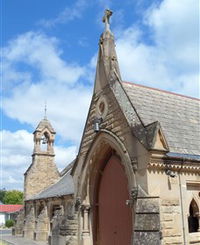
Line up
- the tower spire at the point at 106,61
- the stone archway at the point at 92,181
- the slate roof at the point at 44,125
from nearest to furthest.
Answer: the stone archway at the point at 92,181, the tower spire at the point at 106,61, the slate roof at the point at 44,125

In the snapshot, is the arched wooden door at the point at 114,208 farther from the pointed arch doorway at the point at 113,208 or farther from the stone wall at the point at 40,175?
the stone wall at the point at 40,175

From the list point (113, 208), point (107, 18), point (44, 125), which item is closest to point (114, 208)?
point (113, 208)

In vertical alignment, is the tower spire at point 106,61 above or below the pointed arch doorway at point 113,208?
above

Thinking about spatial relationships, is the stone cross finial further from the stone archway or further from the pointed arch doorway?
the pointed arch doorway

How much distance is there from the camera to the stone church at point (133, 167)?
367 inches

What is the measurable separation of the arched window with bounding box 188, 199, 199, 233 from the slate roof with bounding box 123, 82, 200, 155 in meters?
1.74

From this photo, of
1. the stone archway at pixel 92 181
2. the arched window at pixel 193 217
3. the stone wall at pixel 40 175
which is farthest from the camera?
the stone wall at pixel 40 175

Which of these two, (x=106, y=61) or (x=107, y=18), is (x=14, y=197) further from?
(x=106, y=61)

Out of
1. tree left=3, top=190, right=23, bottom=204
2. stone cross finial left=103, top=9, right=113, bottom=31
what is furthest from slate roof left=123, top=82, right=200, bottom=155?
tree left=3, top=190, right=23, bottom=204

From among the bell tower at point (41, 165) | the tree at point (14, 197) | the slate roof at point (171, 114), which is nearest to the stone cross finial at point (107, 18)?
the slate roof at point (171, 114)

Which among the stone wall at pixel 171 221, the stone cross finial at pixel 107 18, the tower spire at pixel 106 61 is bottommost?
the stone wall at pixel 171 221

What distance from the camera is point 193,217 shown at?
420 inches

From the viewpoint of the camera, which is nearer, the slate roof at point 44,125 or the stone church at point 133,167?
the stone church at point 133,167

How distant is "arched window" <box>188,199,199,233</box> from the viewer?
10.5 meters
